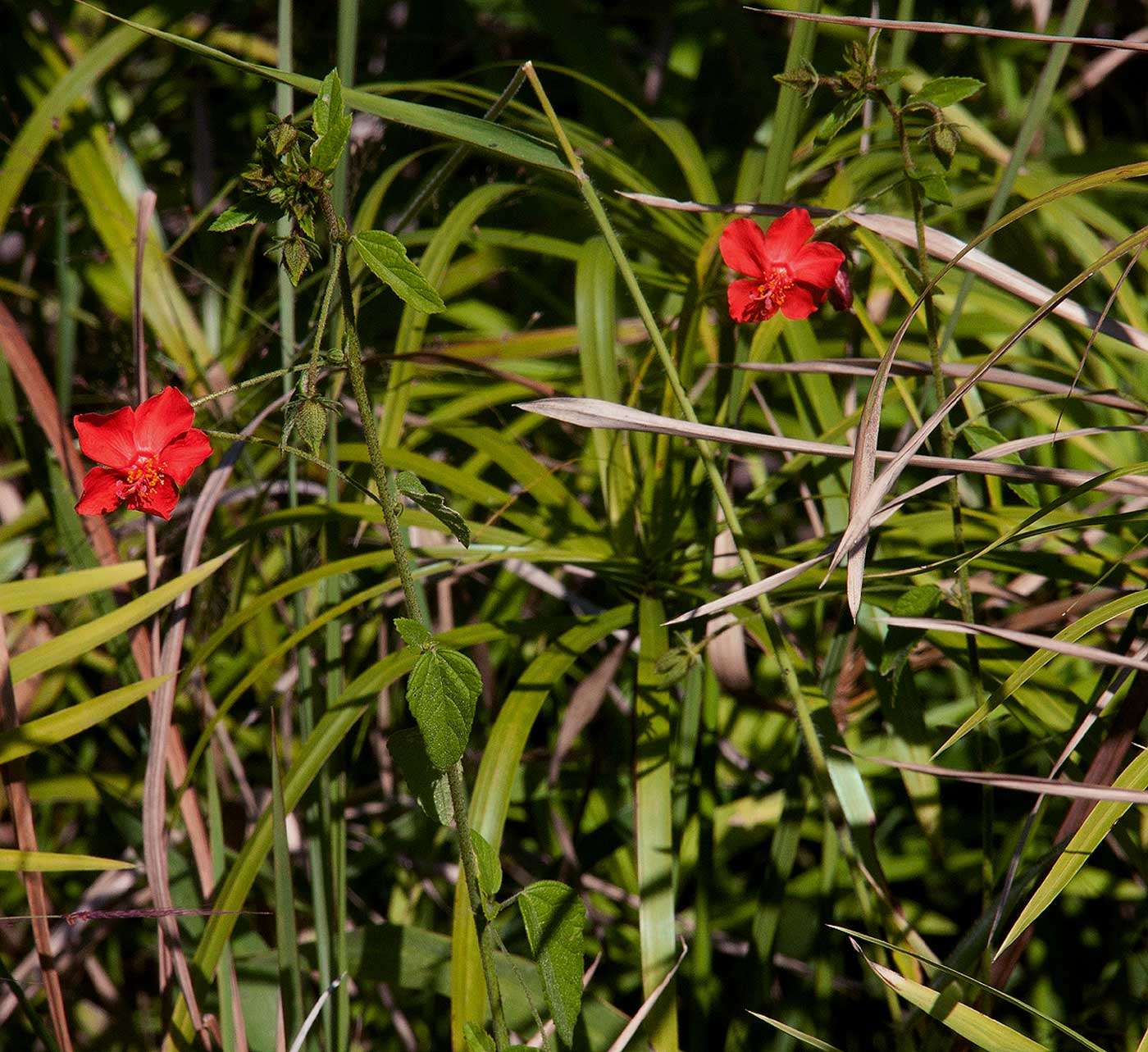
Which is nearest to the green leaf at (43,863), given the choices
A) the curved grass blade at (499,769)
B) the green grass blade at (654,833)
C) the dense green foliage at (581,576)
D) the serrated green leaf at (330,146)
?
the dense green foliage at (581,576)

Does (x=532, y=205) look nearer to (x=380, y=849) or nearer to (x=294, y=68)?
(x=294, y=68)

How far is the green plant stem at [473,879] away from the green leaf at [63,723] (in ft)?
1.18

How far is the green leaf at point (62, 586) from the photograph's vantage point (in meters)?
0.84

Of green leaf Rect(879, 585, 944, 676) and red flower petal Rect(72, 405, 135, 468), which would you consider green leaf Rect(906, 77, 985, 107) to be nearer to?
green leaf Rect(879, 585, 944, 676)

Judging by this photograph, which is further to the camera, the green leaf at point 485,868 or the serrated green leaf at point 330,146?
the green leaf at point 485,868

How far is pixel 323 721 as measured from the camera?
0.78 m

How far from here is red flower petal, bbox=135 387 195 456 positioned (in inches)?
22.7

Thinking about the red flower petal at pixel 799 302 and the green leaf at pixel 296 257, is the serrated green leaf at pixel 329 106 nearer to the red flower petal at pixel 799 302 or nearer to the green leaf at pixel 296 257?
A: the green leaf at pixel 296 257

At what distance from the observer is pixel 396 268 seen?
0.50 m

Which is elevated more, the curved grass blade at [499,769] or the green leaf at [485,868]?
the green leaf at [485,868]

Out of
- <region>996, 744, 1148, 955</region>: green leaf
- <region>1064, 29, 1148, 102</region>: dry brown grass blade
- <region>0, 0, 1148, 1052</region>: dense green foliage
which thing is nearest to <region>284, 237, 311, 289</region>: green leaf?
<region>0, 0, 1148, 1052</region>: dense green foliage

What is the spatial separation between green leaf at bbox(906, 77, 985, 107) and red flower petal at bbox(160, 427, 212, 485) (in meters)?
0.50

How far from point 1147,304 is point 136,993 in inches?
63.4

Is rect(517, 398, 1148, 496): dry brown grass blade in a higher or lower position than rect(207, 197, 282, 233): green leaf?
lower
